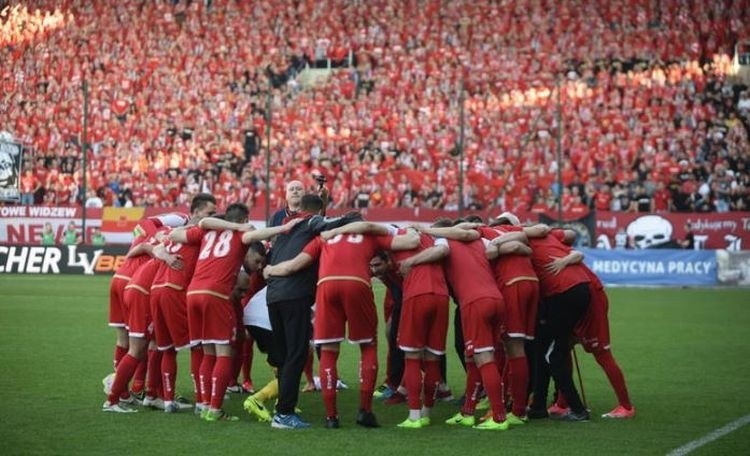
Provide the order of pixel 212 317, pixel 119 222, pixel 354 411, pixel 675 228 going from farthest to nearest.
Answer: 1. pixel 119 222
2. pixel 675 228
3. pixel 354 411
4. pixel 212 317

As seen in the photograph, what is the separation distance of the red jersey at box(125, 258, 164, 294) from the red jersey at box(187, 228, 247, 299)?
2.23ft

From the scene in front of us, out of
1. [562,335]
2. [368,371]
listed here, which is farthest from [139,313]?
[562,335]

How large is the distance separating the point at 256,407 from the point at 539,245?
3.12 meters

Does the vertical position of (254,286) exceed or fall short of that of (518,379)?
it exceeds it

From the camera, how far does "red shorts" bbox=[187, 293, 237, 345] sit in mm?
10438

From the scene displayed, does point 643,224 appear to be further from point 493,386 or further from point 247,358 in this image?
point 493,386

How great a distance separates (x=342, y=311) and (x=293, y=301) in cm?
45

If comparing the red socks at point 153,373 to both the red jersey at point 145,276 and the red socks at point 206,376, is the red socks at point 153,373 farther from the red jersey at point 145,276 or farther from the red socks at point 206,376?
the red socks at point 206,376

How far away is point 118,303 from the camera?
38.3ft

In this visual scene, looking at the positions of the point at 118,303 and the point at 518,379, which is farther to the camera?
the point at 118,303

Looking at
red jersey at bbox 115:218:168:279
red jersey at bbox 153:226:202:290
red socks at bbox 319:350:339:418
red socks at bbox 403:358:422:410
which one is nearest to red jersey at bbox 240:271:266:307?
red jersey at bbox 153:226:202:290

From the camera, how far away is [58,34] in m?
40.0

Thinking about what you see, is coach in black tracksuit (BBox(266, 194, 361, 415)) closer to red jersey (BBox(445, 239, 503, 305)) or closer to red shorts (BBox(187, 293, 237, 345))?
red shorts (BBox(187, 293, 237, 345))

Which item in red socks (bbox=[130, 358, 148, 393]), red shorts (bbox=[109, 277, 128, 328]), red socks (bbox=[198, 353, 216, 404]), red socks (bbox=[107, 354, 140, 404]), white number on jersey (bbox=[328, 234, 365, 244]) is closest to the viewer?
white number on jersey (bbox=[328, 234, 365, 244])
